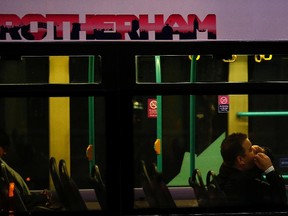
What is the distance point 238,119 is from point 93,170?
1.07m

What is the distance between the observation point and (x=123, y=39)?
4.53 metres

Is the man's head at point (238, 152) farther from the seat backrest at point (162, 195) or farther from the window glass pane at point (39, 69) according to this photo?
the window glass pane at point (39, 69)

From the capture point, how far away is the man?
4754 millimetres

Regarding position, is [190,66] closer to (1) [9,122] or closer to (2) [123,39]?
(2) [123,39]

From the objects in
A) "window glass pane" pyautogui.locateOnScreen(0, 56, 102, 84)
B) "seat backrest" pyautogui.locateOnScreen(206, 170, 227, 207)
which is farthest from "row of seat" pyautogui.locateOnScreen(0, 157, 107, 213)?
"seat backrest" pyautogui.locateOnScreen(206, 170, 227, 207)

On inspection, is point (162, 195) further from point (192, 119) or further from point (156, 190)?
point (192, 119)

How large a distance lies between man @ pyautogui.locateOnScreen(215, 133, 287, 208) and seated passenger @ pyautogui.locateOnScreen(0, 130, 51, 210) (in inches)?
48.3

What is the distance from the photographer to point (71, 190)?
4.64 m

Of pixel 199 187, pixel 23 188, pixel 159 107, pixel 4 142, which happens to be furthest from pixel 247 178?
pixel 4 142

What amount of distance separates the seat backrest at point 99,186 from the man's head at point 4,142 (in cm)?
61

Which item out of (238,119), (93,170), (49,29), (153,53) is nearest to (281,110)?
(238,119)

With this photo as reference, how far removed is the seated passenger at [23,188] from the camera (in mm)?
4570

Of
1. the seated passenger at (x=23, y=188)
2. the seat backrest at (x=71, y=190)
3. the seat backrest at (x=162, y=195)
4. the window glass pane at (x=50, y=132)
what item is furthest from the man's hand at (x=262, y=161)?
the seated passenger at (x=23, y=188)

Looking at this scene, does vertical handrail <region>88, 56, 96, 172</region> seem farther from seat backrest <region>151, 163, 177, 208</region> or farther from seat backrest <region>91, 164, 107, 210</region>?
seat backrest <region>151, 163, 177, 208</region>
